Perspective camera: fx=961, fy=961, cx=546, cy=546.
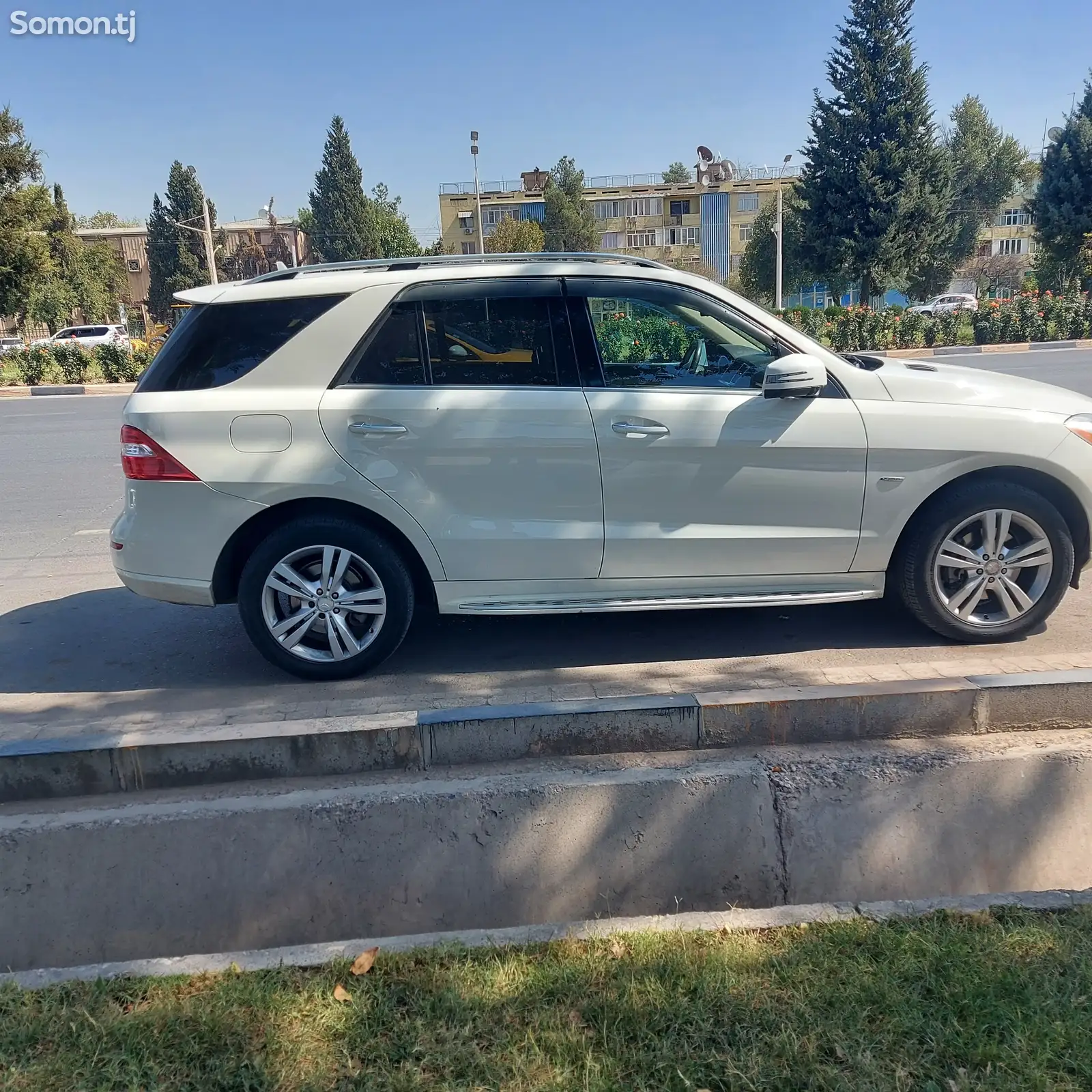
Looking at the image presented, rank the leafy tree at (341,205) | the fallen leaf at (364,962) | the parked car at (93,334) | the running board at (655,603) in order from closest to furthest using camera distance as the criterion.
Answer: the fallen leaf at (364,962) → the running board at (655,603) → the parked car at (93,334) → the leafy tree at (341,205)

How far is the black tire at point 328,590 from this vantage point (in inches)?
167

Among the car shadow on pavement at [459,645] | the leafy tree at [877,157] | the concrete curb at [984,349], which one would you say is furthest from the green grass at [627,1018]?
the leafy tree at [877,157]

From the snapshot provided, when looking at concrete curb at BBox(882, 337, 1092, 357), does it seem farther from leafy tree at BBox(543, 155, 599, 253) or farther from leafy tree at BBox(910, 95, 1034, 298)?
leafy tree at BBox(543, 155, 599, 253)

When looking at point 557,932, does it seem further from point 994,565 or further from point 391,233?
point 391,233

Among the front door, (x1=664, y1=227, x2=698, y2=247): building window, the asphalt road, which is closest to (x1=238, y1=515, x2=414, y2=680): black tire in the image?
the asphalt road

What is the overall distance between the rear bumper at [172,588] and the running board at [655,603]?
1.14 meters

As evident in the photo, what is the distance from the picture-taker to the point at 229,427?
4.19m

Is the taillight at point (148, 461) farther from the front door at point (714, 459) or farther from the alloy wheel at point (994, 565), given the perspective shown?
the alloy wheel at point (994, 565)

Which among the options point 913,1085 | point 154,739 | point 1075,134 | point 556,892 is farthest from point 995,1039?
point 1075,134

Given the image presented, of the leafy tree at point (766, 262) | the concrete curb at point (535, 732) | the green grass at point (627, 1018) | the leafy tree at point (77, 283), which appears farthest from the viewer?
the leafy tree at point (766, 262)

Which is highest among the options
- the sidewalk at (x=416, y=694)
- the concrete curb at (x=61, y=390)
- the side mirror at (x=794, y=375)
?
the concrete curb at (x=61, y=390)

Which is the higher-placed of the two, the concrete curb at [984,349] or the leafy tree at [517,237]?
the leafy tree at [517,237]

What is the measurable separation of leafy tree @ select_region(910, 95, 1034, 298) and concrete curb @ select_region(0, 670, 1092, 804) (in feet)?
177

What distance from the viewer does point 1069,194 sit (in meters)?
35.4
